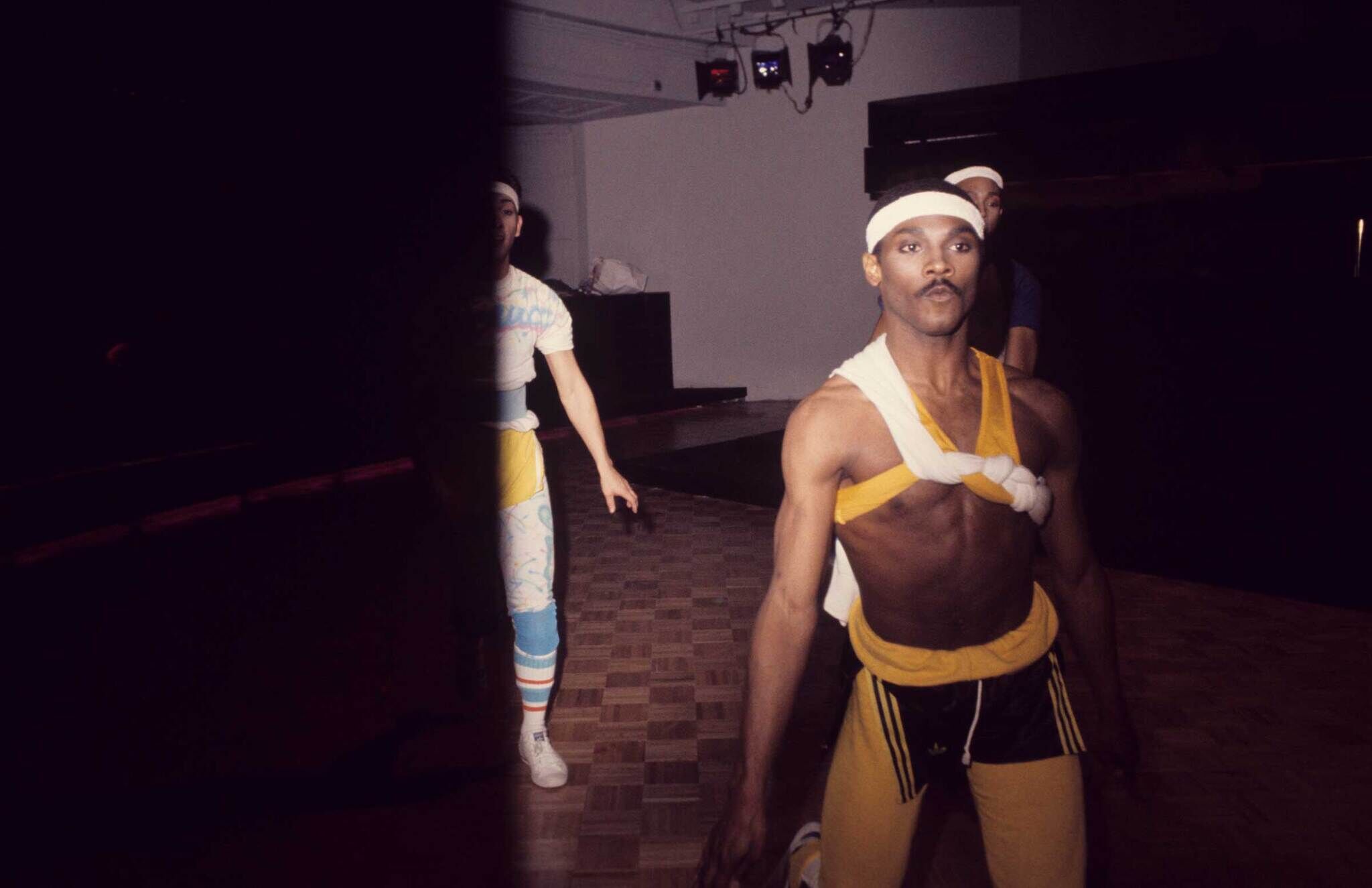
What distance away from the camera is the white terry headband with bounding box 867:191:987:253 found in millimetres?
1544

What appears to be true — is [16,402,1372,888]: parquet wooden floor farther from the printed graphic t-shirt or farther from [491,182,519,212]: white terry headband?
[491,182,519,212]: white terry headband

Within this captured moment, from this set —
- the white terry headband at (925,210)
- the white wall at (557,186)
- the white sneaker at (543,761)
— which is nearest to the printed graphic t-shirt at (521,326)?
the white sneaker at (543,761)

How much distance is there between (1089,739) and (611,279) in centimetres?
840

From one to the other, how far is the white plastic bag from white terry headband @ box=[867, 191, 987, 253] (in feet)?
29.6

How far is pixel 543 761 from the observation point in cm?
285

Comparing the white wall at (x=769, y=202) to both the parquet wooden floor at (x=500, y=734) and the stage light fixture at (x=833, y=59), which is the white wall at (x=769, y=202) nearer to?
the stage light fixture at (x=833, y=59)

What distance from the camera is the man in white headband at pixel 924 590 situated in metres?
1.48

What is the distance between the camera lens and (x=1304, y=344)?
14.0 feet

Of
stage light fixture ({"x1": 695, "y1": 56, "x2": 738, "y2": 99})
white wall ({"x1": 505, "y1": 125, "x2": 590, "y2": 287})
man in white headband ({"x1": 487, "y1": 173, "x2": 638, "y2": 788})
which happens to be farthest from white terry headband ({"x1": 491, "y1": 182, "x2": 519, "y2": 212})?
white wall ({"x1": 505, "y1": 125, "x2": 590, "y2": 287})

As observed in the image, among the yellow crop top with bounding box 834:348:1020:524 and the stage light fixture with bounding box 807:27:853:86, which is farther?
the stage light fixture with bounding box 807:27:853:86

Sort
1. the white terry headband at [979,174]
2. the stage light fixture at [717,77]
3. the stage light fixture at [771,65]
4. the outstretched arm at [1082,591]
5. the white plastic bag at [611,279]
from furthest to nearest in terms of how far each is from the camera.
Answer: the white plastic bag at [611,279]
the stage light fixture at [717,77]
the stage light fixture at [771,65]
the white terry headband at [979,174]
the outstretched arm at [1082,591]

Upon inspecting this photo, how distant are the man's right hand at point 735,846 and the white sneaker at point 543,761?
152 cm

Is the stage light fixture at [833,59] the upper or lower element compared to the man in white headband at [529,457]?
upper

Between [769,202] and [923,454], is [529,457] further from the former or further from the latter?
[769,202]
